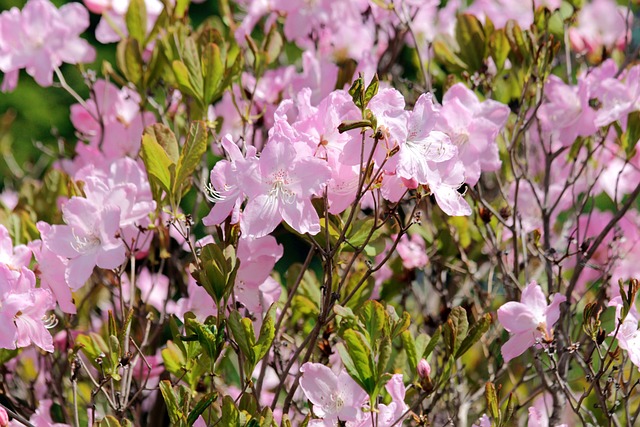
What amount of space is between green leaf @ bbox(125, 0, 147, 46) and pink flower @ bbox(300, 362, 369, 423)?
0.95 meters

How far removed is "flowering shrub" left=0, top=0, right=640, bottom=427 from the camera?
1279 mm

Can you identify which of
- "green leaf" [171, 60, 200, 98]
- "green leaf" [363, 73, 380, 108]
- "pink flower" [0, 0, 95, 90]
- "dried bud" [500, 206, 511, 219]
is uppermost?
"pink flower" [0, 0, 95, 90]

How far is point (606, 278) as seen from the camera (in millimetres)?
1754

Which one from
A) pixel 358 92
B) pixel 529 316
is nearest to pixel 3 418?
pixel 358 92

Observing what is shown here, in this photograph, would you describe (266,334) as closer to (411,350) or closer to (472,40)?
(411,350)

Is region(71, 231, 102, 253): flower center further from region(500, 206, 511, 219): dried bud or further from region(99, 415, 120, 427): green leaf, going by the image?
region(500, 206, 511, 219): dried bud

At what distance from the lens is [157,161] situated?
4.52 feet

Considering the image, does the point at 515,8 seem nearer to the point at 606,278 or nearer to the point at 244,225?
Answer: the point at 606,278

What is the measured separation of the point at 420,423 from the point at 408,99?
3.98 ft

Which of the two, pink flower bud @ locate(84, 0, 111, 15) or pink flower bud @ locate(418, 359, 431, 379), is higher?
pink flower bud @ locate(84, 0, 111, 15)

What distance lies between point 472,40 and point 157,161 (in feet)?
2.75

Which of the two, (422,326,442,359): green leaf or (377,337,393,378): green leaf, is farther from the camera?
(422,326,442,359): green leaf

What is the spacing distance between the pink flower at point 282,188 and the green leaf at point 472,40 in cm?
78

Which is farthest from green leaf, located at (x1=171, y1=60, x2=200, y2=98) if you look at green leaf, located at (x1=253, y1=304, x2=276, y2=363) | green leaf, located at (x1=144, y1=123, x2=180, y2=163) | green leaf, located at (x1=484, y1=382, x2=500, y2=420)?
green leaf, located at (x1=484, y1=382, x2=500, y2=420)
